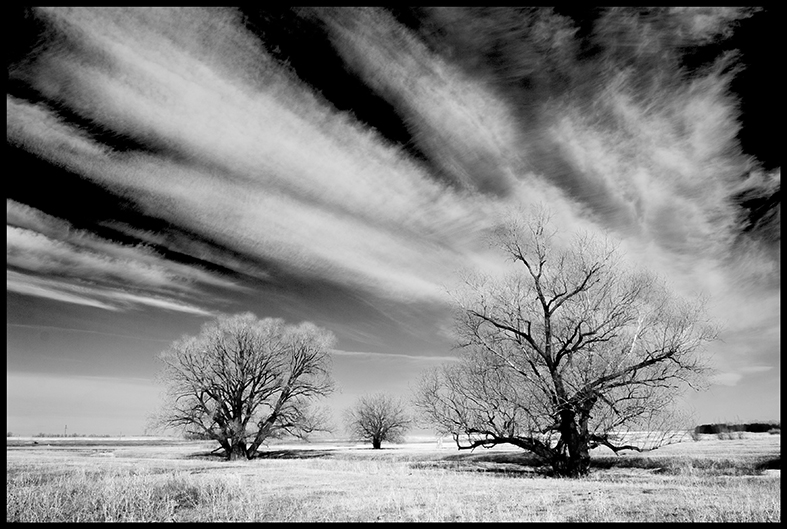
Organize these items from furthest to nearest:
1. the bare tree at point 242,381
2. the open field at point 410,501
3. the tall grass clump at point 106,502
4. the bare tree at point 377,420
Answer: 1. the bare tree at point 377,420
2. the bare tree at point 242,381
3. the tall grass clump at point 106,502
4. the open field at point 410,501

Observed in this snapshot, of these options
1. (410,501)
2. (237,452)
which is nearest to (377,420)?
(237,452)

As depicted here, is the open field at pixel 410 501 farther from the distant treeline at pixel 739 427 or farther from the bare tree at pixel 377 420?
the distant treeline at pixel 739 427

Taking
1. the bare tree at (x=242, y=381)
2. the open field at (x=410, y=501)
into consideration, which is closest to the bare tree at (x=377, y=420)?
the bare tree at (x=242, y=381)

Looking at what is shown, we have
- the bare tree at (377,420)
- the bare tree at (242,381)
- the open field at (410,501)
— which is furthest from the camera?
the bare tree at (377,420)

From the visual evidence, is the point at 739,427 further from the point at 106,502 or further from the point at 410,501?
the point at 106,502

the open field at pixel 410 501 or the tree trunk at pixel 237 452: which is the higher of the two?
the open field at pixel 410 501

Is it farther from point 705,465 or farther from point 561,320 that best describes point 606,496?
point 705,465

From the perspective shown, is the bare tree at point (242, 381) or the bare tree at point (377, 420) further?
the bare tree at point (377, 420)

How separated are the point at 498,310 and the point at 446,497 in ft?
30.9

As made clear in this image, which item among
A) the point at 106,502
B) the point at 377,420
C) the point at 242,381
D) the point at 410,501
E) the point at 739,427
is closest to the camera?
the point at 106,502

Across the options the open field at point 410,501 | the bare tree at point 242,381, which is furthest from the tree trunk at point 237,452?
the open field at point 410,501

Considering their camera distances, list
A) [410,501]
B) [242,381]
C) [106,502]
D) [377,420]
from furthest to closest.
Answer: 1. [377,420]
2. [242,381]
3. [410,501]
4. [106,502]

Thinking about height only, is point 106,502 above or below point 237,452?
above

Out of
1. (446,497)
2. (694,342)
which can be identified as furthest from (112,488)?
(694,342)
